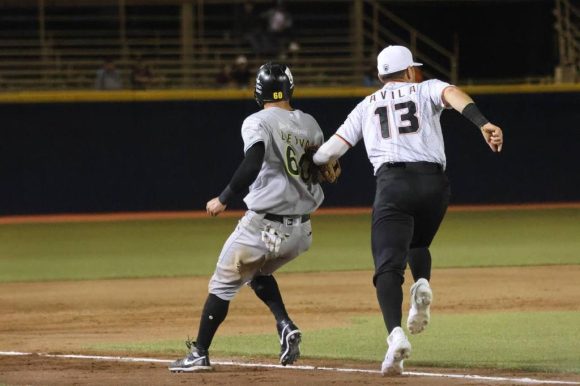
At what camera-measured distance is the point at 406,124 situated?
662 centimetres

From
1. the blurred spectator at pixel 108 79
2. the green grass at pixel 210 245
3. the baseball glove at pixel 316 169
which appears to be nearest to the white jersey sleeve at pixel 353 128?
the baseball glove at pixel 316 169

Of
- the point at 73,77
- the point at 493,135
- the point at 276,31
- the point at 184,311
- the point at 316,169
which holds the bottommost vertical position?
the point at 184,311

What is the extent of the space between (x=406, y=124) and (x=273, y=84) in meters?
0.90

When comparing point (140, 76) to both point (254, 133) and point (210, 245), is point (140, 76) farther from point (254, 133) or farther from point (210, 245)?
point (254, 133)

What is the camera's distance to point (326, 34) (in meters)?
24.7

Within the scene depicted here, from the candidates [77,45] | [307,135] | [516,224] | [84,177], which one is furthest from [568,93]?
[307,135]

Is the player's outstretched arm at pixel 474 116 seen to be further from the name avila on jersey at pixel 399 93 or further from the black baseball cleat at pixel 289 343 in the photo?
the black baseball cleat at pixel 289 343

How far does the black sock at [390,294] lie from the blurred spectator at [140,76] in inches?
573

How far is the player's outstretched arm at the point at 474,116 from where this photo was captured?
6277 mm

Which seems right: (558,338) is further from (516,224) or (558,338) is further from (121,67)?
(121,67)

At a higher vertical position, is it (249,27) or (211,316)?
(249,27)

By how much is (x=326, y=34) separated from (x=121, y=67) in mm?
4387

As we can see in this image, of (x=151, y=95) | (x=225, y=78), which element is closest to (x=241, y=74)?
(x=225, y=78)

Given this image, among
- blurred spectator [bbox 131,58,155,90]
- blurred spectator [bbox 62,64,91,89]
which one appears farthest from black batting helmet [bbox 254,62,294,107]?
blurred spectator [bbox 62,64,91,89]
